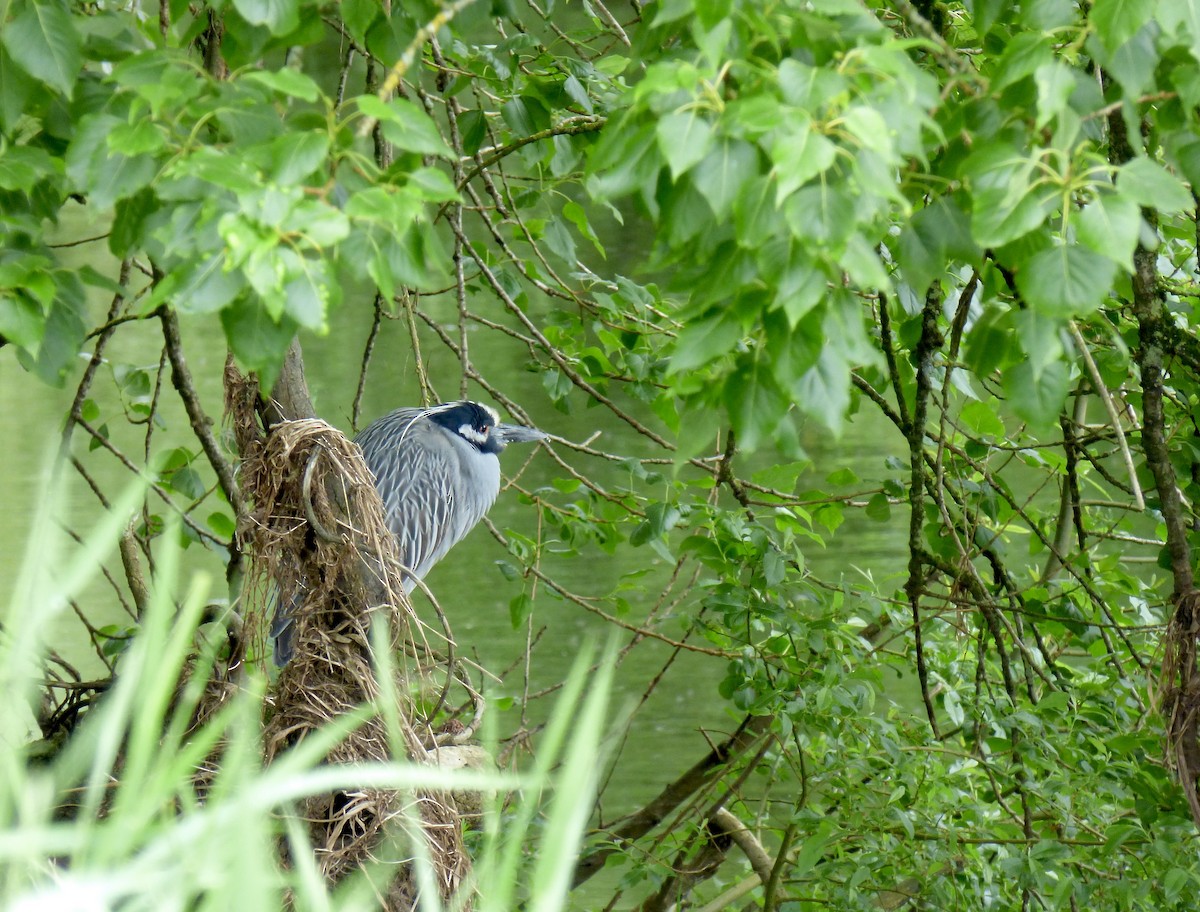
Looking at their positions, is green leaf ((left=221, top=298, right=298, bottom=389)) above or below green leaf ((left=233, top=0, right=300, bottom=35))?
below

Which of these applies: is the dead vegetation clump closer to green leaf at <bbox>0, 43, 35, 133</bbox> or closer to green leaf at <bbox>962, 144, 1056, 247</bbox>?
green leaf at <bbox>0, 43, 35, 133</bbox>

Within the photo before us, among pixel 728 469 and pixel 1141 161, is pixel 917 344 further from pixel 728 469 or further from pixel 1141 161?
pixel 1141 161

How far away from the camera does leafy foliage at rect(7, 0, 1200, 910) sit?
97cm

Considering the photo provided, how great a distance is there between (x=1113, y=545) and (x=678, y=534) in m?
1.52

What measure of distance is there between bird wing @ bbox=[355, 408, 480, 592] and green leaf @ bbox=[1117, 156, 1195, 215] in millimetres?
1813

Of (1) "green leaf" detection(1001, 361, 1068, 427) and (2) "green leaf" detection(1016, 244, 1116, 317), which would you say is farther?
(1) "green leaf" detection(1001, 361, 1068, 427)

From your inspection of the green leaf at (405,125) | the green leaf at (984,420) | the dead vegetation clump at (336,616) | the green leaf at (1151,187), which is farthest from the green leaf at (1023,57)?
the green leaf at (984,420)

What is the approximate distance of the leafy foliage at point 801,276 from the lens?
97 centimetres

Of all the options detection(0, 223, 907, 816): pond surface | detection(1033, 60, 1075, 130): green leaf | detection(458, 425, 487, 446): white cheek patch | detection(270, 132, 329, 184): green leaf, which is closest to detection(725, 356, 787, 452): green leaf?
detection(1033, 60, 1075, 130): green leaf

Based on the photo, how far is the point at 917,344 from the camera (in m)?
2.11

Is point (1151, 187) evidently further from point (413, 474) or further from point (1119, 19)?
point (413, 474)

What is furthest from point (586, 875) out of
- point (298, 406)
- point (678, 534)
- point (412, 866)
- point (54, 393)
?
point (54, 393)

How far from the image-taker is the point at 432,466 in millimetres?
2707

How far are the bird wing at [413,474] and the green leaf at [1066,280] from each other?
1764 mm
